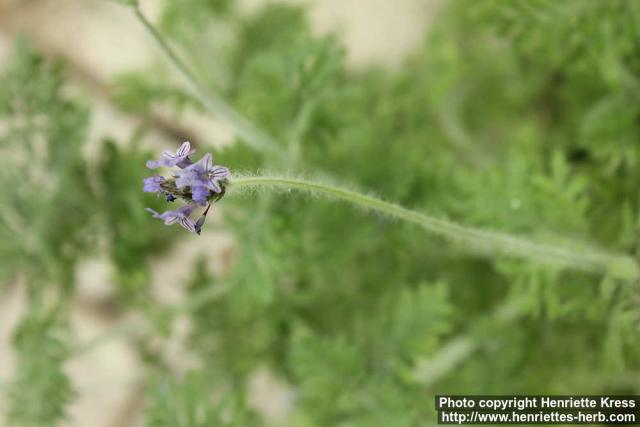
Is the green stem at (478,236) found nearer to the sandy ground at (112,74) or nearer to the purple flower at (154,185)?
the purple flower at (154,185)

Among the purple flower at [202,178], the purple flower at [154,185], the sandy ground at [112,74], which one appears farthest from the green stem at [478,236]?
the sandy ground at [112,74]

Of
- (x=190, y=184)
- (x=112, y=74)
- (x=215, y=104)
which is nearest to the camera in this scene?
(x=190, y=184)

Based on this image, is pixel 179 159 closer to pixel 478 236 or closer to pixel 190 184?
pixel 190 184

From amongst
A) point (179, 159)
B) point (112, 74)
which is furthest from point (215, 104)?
point (112, 74)

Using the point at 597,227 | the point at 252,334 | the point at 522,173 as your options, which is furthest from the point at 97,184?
the point at 597,227

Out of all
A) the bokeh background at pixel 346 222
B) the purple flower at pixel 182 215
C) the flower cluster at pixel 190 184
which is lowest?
the purple flower at pixel 182 215

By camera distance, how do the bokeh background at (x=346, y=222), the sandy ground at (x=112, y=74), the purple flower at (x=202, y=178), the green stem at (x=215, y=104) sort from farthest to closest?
the sandy ground at (x=112, y=74)
the bokeh background at (x=346, y=222)
the green stem at (x=215, y=104)
the purple flower at (x=202, y=178)

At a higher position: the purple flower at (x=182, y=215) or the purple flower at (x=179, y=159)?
the purple flower at (x=179, y=159)
